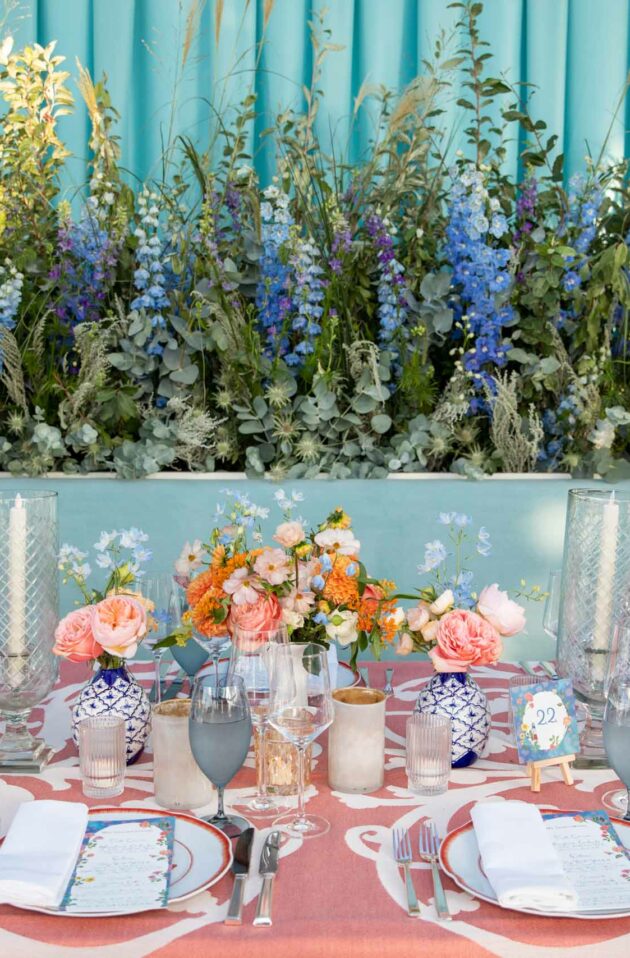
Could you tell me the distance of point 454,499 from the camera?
242 centimetres

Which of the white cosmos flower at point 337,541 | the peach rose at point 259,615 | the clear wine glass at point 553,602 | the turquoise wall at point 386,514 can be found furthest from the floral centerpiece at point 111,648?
the turquoise wall at point 386,514

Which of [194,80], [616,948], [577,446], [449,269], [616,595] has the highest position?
[194,80]

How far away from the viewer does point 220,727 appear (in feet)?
3.23

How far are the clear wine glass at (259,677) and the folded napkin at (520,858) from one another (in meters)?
0.23

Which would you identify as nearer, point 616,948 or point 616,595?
point 616,948

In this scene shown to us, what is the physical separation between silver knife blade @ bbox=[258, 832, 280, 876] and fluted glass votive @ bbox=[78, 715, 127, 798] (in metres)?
0.20

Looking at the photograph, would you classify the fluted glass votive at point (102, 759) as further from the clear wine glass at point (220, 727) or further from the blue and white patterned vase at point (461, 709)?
the blue and white patterned vase at point (461, 709)

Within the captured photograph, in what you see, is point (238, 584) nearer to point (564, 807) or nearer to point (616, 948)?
point (564, 807)

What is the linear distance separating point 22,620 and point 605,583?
71 cm

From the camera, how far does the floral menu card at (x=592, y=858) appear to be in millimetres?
875

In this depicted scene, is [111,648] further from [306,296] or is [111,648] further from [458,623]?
[306,296]

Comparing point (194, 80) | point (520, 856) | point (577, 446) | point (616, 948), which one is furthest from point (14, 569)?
point (194, 80)

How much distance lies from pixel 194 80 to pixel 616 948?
9.83 feet

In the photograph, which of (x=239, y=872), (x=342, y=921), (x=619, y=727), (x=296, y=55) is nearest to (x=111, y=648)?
(x=239, y=872)
